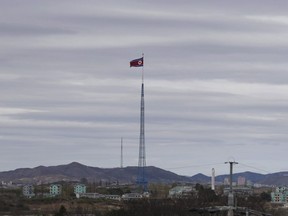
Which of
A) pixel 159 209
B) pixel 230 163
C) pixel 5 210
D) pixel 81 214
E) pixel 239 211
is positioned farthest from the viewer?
pixel 5 210

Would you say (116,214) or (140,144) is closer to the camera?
(116,214)

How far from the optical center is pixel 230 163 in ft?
302

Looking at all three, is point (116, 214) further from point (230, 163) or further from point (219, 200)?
point (230, 163)

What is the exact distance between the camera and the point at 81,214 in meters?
165

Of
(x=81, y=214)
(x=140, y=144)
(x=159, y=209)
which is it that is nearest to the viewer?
(x=159, y=209)

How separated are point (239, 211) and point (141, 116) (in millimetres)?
79731

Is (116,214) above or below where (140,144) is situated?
below

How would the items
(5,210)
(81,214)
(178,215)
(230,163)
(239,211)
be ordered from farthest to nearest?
(5,210), (81,214), (178,215), (239,211), (230,163)

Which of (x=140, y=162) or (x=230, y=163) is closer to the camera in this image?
(x=230, y=163)

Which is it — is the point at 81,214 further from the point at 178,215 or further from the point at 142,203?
the point at 178,215

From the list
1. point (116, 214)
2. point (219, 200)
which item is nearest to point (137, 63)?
point (116, 214)

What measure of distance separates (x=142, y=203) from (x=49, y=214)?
18285 mm

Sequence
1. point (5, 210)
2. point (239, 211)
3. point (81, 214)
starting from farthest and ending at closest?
point (5, 210)
point (81, 214)
point (239, 211)

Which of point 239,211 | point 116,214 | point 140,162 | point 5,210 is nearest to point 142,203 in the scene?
point 140,162
